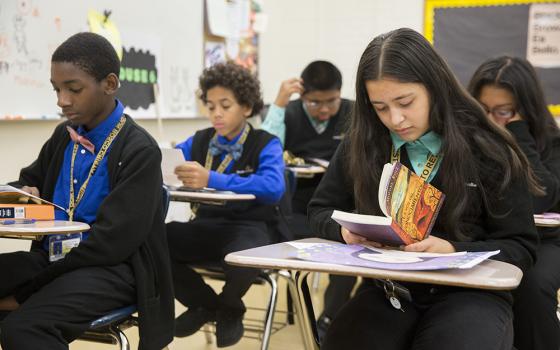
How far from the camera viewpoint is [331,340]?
59.8 inches

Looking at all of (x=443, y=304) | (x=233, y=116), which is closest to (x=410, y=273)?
(x=443, y=304)

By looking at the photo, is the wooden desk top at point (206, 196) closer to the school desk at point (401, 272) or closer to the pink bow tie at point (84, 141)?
the pink bow tie at point (84, 141)

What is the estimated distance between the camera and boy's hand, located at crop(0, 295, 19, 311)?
1.84 metres

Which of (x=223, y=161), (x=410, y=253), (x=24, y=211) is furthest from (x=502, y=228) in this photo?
(x=223, y=161)

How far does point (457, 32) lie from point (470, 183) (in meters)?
4.38

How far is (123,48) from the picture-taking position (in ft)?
12.2

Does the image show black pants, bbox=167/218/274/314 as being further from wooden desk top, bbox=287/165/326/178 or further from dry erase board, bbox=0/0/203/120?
dry erase board, bbox=0/0/203/120

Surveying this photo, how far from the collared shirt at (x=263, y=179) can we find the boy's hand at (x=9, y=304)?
1.01 m

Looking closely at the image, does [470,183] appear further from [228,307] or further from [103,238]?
[228,307]

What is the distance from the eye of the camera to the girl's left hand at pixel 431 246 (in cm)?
147

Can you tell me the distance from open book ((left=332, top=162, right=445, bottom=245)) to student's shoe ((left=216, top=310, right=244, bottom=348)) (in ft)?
3.84

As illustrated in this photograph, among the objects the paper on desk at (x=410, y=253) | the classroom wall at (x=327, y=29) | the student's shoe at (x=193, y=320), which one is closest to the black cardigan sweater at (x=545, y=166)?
the paper on desk at (x=410, y=253)

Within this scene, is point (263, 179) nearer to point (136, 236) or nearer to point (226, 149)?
point (226, 149)

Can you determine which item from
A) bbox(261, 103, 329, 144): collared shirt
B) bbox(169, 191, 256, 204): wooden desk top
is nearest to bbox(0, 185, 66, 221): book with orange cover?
bbox(169, 191, 256, 204): wooden desk top
